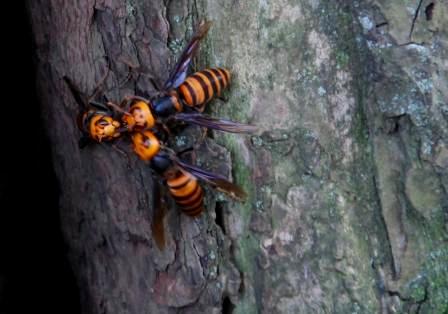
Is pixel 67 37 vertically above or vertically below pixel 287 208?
above

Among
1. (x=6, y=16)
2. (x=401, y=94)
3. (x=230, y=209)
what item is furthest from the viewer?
(x=6, y=16)

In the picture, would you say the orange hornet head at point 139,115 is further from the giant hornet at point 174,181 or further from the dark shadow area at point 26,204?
the dark shadow area at point 26,204

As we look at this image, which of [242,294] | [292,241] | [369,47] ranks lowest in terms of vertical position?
[242,294]

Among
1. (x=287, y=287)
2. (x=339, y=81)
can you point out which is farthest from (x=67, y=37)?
(x=287, y=287)

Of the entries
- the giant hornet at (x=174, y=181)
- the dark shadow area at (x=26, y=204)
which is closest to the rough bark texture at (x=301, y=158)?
the giant hornet at (x=174, y=181)

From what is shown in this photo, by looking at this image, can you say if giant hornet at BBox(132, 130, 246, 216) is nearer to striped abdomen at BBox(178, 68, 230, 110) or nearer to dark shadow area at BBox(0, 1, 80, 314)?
striped abdomen at BBox(178, 68, 230, 110)

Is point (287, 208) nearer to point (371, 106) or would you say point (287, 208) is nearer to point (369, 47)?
point (371, 106)

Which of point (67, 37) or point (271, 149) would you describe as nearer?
point (271, 149)
